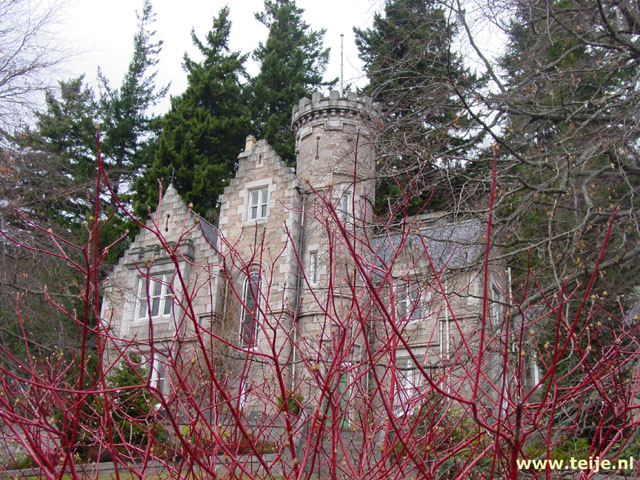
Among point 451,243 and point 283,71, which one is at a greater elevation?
point 283,71

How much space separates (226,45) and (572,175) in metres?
25.7

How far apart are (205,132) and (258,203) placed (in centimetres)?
904

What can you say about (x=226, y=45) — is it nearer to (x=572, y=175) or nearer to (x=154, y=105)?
(x=154, y=105)

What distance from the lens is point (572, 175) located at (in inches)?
344

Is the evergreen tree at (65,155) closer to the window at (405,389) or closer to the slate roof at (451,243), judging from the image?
the slate roof at (451,243)

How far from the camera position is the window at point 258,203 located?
19.4 m

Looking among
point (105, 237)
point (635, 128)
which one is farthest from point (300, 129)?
point (635, 128)

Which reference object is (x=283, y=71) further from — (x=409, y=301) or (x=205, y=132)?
(x=409, y=301)

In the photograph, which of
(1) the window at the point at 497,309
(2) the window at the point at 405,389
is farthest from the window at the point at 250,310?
(1) the window at the point at 497,309

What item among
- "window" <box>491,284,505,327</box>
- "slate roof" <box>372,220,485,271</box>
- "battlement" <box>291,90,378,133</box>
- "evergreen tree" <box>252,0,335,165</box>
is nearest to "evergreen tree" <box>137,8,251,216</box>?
"evergreen tree" <box>252,0,335,165</box>

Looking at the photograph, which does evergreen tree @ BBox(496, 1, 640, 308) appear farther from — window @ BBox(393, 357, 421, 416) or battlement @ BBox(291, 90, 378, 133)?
battlement @ BBox(291, 90, 378, 133)

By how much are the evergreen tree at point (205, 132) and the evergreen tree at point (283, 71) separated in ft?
3.46

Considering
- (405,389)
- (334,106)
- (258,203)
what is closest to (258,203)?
(258,203)

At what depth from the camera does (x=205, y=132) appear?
27156 mm
